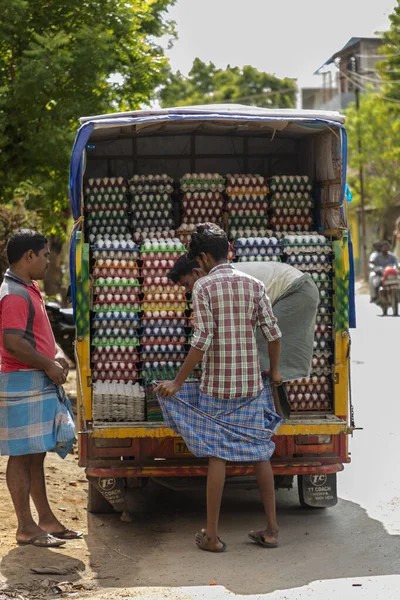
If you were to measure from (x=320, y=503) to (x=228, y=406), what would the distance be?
1.33 m

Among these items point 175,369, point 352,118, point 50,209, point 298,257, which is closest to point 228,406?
point 175,369

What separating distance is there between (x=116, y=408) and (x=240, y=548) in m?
1.24

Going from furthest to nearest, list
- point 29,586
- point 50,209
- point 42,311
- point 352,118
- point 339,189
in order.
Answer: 1. point 352,118
2. point 50,209
3. point 339,189
4. point 42,311
5. point 29,586

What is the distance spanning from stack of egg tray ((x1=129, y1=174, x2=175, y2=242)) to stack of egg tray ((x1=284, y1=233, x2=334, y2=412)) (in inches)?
57.7

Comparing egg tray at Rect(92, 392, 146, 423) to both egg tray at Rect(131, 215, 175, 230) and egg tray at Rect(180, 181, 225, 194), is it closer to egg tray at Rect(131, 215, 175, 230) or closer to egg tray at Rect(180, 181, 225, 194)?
egg tray at Rect(131, 215, 175, 230)

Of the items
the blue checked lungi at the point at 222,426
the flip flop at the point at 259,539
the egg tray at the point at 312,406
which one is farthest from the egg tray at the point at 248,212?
the flip flop at the point at 259,539

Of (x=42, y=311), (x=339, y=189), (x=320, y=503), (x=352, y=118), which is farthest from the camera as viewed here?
(x=352, y=118)

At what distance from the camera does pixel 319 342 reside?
711cm

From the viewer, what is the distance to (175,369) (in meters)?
7.08

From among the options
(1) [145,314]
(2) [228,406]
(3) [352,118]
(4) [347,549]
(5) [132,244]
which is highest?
(3) [352,118]

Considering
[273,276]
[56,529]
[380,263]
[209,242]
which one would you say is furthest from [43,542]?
[380,263]

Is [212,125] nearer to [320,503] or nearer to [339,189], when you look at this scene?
[339,189]

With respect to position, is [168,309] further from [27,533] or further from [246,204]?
[27,533]

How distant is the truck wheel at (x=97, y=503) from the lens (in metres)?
7.15
